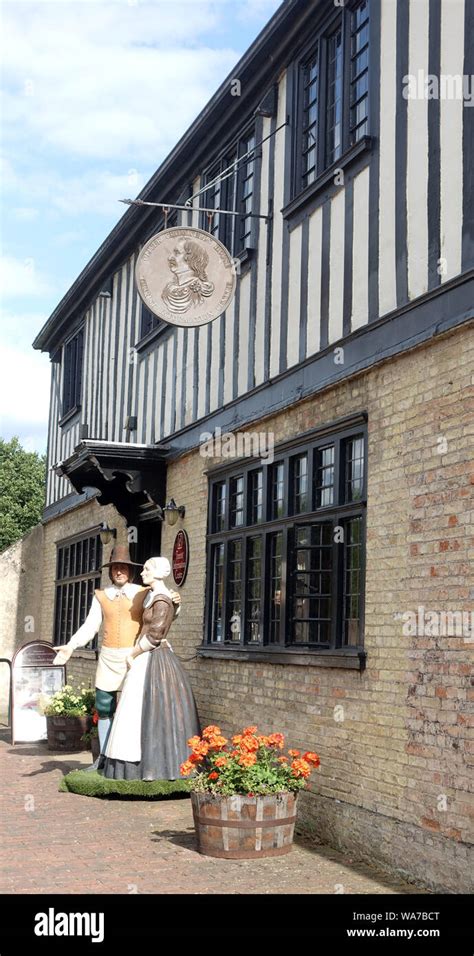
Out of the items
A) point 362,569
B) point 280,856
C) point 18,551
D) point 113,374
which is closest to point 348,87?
point 362,569

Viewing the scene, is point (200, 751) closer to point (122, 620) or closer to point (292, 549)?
point (292, 549)

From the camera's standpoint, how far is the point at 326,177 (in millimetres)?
9062

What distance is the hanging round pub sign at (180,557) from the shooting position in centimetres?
1211

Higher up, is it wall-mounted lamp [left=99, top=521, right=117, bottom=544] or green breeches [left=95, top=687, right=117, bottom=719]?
wall-mounted lamp [left=99, top=521, right=117, bottom=544]

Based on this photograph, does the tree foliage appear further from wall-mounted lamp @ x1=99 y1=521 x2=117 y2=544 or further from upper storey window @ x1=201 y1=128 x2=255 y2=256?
upper storey window @ x1=201 y1=128 x2=255 y2=256

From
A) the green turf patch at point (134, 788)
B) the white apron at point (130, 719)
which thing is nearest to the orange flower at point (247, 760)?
the green turf patch at point (134, 788)

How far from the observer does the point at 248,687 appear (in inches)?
393

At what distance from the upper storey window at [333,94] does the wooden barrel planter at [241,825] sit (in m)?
5.10

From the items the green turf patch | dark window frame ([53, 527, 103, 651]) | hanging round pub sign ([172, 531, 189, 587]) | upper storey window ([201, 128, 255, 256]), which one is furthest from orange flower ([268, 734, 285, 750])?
dark window frame ([53, 527, 103, 651])

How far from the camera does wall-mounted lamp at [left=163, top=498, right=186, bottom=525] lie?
12.4 meters

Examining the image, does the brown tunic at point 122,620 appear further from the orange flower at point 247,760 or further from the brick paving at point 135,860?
the orange flower at point 247,760

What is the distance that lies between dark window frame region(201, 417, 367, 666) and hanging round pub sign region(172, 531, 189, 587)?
0.66 metres

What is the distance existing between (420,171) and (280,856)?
4.80 meters
